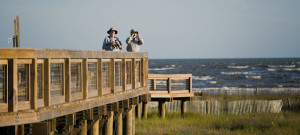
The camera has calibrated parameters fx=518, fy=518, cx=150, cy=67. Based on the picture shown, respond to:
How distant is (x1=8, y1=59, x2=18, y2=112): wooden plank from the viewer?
8961mm

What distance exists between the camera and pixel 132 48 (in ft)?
58.0

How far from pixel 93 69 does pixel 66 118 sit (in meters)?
2.58

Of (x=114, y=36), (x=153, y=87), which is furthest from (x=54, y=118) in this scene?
(x=153, y=87)

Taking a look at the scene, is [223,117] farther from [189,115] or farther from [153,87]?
[153,87]

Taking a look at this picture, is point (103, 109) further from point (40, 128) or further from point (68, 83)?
point (40, 128)

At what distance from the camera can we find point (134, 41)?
1788cm

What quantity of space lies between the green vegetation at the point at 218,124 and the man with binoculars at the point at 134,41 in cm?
497

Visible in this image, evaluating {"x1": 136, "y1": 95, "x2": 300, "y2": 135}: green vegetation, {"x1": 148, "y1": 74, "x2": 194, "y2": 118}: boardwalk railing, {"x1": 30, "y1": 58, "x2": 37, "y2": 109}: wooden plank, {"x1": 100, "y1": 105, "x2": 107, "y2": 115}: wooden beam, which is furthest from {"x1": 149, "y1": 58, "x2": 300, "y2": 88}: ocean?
{"x1": 30, "y1": 58, "x2": 37, "y2": 109}: wooden plank

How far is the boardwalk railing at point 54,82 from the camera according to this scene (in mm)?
9039

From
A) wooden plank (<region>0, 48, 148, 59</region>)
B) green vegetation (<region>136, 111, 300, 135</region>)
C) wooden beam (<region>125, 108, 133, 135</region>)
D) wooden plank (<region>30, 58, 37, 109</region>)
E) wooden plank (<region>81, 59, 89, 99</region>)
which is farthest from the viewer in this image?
green vegetation (<region>136, 111, 300, 135</region>)

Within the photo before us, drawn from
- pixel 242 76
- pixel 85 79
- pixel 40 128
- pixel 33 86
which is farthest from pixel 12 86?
pixel 242 76

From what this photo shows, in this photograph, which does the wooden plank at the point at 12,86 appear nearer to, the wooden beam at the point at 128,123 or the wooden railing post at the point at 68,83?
the wooden railing post at the point at 68,83

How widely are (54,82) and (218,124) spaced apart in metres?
13.6

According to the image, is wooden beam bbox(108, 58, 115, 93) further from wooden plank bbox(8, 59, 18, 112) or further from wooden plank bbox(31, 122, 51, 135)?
wooden plank bbox(8, 59, 18, 112)
